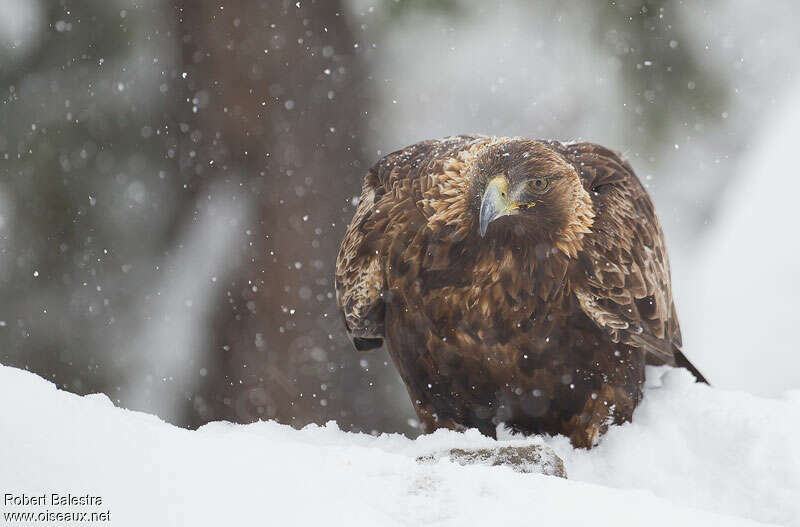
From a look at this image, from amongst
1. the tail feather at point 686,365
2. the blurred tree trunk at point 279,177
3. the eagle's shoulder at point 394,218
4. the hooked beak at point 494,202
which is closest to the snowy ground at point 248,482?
the hooked beak at point 494,202

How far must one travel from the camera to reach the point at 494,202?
335 cm

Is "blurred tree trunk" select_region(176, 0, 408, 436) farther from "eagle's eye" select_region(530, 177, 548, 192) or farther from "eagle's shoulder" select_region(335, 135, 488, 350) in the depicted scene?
"eagle's eye" select_region(530, 177, 548, 192)

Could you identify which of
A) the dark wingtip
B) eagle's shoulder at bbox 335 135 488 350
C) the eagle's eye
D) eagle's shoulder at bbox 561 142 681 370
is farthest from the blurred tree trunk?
the eagle's eye

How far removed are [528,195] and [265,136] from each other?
308 cm

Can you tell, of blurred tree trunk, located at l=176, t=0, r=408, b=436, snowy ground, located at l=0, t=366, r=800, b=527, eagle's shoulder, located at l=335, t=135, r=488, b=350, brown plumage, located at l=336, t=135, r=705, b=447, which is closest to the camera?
snowy ground, located at l=0, t=366, r=800, b=527

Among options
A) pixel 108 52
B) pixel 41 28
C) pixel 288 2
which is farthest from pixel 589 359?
pixel 41 28

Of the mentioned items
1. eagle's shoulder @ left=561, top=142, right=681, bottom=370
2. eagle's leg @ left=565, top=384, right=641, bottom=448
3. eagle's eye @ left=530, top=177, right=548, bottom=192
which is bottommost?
eagle's leg @ left=565, top=384, right=641, bottom=448

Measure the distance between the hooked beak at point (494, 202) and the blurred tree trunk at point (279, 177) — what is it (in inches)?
109

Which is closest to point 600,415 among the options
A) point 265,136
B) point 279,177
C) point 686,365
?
point 686,365

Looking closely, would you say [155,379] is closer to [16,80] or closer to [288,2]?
[16,80]

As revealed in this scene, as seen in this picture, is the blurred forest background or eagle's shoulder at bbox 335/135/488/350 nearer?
eagle's shoulder at bbox 335/135/488/350

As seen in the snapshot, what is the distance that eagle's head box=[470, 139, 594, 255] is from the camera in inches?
135

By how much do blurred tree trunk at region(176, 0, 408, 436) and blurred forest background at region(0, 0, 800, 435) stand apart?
0.02m

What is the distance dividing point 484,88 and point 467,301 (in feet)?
13.0
